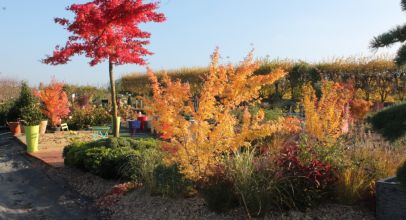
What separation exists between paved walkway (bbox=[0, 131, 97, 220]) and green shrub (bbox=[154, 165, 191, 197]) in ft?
3.18

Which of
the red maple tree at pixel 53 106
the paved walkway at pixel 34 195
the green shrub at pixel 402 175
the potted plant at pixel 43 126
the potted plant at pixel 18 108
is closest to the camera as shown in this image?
the green shrub at pixel 402 175

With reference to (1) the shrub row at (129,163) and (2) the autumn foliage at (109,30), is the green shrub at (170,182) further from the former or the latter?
(2) the autumn foliage at (109,30)

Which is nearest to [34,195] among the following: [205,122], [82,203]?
[82,203]

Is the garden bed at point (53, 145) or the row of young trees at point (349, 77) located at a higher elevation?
the row of young trees at point (349, 77)

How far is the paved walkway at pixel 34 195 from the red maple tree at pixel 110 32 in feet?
6.31

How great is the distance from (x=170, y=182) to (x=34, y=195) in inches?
103

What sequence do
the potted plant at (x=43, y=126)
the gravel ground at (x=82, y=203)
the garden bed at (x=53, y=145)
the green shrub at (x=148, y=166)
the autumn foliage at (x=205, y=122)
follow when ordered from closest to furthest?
the gravel ground at (x=82, y=203) → the autumn foliage at (x=205, y=122) → the green shrub at (x=148, y=166) → the garden bed at (x=53, y=145) → the potted plant at (x=43, y=126)

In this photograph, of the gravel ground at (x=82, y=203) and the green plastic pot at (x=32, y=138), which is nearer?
the gravel ground at (x=82, y=203)

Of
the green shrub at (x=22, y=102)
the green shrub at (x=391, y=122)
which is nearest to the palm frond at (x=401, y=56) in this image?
the green shrub at (x=391, y=122)

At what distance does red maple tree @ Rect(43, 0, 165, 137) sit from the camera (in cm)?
884

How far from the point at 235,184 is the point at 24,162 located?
6140 millimetres

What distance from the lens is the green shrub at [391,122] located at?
362 cm

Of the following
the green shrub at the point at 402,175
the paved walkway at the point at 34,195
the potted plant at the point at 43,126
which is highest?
the potted plant at the point at 43,126

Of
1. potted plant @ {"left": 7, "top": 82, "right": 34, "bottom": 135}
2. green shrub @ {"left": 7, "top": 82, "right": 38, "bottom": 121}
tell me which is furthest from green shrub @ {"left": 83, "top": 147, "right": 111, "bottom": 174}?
green shrub @ {"left": 7, "top": 82, "right": 38, "bottom": 121}
